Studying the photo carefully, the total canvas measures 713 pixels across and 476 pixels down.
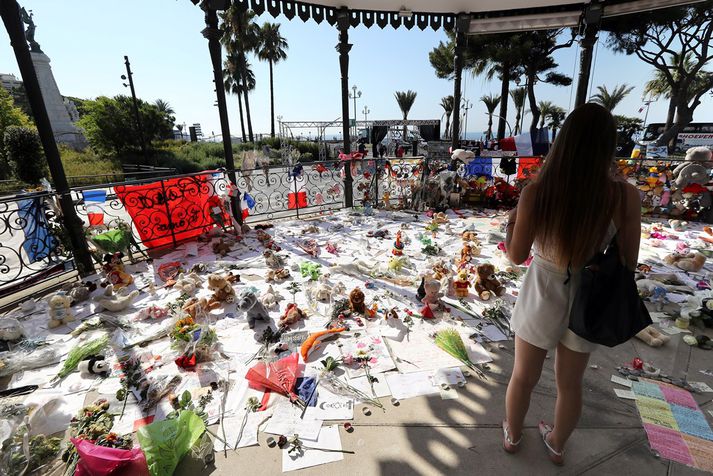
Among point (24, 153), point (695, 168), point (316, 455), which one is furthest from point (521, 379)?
point (24, 153)

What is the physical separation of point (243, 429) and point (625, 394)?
310cm

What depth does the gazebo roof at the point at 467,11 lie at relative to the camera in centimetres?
709

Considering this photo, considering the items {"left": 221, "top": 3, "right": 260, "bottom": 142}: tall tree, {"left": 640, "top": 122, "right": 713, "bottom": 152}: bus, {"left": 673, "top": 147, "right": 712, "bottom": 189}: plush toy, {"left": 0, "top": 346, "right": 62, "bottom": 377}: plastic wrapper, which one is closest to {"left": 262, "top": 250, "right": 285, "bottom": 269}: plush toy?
{"left": 0, "top": 346, "right": 62, "bottom": 377}: plastic wrapper

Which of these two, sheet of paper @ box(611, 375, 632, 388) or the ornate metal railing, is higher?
the ornate metal railing

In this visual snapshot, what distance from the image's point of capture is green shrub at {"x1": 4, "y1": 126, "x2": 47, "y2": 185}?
1712cm

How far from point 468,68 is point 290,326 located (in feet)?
89.8

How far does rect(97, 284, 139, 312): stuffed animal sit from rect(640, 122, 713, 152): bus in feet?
95.8

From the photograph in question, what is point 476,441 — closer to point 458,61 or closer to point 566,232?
point 566,232

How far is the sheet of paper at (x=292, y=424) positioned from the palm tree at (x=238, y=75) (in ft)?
120

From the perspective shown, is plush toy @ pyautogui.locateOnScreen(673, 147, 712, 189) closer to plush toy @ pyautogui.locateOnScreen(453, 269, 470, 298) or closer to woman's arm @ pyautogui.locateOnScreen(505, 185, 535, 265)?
plush toy @ pyautogui.locateOnScreen(453, 269, 470, 298)

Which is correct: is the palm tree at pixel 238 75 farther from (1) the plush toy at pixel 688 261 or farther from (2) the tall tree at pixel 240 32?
(1) the plush toy at pixel 688 261

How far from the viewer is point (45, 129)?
4875mm

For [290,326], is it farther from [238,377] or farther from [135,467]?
[135,467]

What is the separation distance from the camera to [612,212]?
153 centimetres
